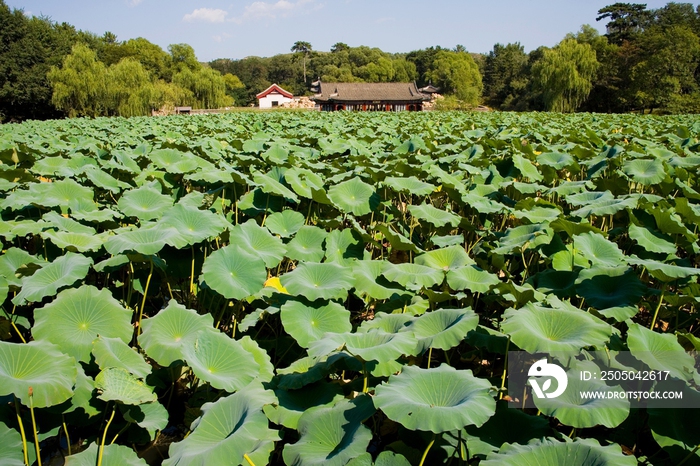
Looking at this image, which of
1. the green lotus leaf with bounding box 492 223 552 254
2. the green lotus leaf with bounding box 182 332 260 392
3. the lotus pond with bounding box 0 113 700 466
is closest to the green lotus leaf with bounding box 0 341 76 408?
the lotus pond with bounding box 0 113 700 466

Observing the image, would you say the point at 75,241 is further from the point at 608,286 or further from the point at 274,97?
the point at 274,97

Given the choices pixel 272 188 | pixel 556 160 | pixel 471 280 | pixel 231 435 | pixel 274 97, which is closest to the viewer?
pixel 231 435

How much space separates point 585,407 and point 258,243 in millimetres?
1885

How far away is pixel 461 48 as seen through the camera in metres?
108

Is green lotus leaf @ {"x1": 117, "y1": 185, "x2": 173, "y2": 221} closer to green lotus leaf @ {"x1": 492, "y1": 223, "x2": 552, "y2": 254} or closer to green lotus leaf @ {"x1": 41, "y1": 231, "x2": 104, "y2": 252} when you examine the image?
green lotus leaf @ {"x1": 41, "y1": 231, "x2": 104, "y2": 252}

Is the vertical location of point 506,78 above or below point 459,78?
above

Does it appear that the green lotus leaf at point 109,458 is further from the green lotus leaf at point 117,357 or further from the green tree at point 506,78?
the green tree at point 506,78

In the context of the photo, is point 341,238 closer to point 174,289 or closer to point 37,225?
point 174,289

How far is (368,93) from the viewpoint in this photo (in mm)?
53719

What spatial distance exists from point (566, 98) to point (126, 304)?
125ft

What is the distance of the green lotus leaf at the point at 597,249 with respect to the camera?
8.01 ft

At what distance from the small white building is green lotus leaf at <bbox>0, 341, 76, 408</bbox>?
68.6 metres

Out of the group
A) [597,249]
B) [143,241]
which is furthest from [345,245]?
[597,249]

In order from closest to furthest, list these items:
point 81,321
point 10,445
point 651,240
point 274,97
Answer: point 10,445, point 81,321, point 651,240, point 274,97
